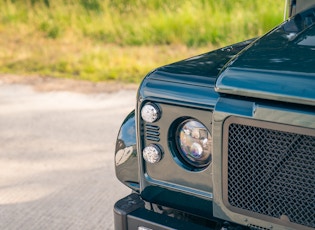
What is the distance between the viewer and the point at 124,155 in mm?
2854

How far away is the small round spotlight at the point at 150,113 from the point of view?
2551 mm

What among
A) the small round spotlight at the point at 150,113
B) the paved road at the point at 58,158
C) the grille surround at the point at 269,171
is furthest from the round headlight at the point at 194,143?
the paved road at the point at 58,158

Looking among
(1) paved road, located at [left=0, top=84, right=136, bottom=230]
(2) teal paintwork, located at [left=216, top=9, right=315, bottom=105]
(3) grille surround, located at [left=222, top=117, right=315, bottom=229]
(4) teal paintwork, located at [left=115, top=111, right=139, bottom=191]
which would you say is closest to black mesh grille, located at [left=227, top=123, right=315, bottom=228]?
(3) grille surround, located at [left=222, top=117, right=315, bottom=229]

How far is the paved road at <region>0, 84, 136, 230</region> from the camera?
399cm

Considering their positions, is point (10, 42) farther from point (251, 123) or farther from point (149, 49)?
point (251, 123)

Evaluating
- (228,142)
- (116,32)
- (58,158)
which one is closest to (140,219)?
(228,142)

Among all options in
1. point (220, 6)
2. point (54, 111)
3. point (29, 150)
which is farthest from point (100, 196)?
point (220, 6)

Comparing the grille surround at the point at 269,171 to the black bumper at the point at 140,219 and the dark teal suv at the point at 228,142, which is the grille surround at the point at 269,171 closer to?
the dark teal suv at the point at 228,142

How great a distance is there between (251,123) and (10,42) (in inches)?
280

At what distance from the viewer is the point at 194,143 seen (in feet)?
8.20

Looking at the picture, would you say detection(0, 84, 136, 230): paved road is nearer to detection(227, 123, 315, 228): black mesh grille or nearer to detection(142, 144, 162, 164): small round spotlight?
detection(142, 144, 162, 164): small round spotlight

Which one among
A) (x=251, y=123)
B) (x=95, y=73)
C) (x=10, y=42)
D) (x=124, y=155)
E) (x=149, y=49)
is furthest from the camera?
(x=10, y=42)

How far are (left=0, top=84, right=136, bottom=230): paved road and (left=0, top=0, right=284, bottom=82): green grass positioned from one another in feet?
3.07

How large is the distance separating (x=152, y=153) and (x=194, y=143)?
196 millimetres
